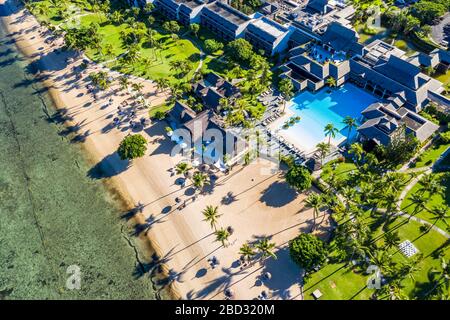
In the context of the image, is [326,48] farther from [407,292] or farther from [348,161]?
[407,292]

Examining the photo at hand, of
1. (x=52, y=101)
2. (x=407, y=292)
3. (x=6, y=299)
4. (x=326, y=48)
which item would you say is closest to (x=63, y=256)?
(x=6, y=299)

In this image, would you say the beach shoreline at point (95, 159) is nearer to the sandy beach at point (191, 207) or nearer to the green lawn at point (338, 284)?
the sandy beach at point (191, 207)

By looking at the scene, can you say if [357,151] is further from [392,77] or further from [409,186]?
[392,77]

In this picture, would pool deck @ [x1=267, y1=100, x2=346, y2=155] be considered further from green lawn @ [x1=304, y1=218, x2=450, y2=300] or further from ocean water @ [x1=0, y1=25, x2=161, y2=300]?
ocean water @ [x1=0, y1=25, x2=161, y2=300]

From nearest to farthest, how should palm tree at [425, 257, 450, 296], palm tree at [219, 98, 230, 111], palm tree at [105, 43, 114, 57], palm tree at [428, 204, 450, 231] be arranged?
palm tree at [425, 257, 450, 296], palm tree at [428, 204, 450, 231], palm tree at [219, 98, 230, 111], palm tree at [105, 43, 114, 57]

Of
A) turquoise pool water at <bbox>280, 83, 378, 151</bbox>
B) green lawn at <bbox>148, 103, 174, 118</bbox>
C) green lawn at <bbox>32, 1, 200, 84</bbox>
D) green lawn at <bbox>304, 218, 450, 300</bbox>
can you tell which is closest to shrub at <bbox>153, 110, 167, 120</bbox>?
green lawn at <bbox>148, 103, 174, 118</bbox>
